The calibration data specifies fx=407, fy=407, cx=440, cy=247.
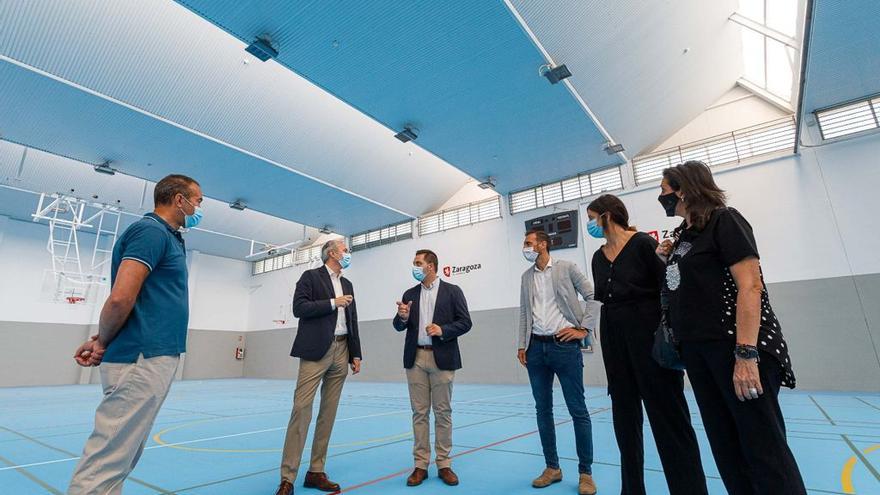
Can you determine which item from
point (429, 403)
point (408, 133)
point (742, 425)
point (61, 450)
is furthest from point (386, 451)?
point (408, 133)

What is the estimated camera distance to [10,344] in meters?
14.4

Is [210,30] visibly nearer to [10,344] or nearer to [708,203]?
[708,203]

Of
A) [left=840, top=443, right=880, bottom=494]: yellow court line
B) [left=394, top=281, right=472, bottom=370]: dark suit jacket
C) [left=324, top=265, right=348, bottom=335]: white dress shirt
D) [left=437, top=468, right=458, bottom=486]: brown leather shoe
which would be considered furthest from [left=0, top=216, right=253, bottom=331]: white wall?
[left=840, top=443, right=880, bottom=494]: yellow court line

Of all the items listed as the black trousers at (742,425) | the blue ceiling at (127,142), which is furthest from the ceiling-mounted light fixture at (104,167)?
the black trousers at (742,425)

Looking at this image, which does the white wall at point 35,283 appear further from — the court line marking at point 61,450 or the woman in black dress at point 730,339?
the woman in black dress at point 730,339

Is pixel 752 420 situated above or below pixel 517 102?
below

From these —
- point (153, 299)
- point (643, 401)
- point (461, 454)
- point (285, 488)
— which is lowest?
point (461, 454)

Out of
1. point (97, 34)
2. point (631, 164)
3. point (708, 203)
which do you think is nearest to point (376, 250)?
point (631, 164)

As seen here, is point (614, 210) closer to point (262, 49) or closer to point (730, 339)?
point (730, 339)

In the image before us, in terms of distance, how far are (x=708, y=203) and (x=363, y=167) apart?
10.7 m

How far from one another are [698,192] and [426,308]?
7.46ft

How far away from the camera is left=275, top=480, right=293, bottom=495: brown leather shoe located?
268 centimetres

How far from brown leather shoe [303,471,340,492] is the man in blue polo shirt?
4.56ft

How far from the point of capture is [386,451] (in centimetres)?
394
